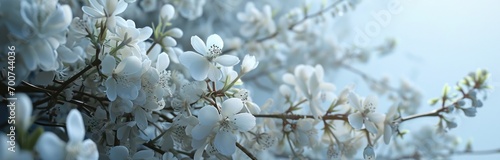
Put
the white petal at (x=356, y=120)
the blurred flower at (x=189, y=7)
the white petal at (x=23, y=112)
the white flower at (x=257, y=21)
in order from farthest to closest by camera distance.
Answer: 1. the white flower at (x=257, y=21)
2. the blurred flower at (x=189, y=7)
3. the white petal at (x=356, y=120)
4. the white petal at (x=23, y=112)

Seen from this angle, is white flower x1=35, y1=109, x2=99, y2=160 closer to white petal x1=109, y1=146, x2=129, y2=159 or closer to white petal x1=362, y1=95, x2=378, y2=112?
white petal x1=109, y1=146, x2=129, y2=159

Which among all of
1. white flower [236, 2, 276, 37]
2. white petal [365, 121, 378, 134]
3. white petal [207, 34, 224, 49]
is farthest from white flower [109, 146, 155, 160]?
white flower [236, 2, 276, 37]

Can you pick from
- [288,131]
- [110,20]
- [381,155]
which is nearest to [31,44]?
[110,20]

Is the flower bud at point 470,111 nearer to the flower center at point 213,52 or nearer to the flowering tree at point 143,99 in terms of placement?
the flowering tree at point 143,99

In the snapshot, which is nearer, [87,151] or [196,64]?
[87,151]

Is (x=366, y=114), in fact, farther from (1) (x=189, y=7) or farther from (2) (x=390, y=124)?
(1) (x=189, y=7)

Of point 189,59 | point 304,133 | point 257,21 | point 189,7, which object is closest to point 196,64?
point 189,59

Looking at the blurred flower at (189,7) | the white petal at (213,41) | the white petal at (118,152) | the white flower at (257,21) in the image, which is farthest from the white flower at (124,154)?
the white flower at (257,21)
